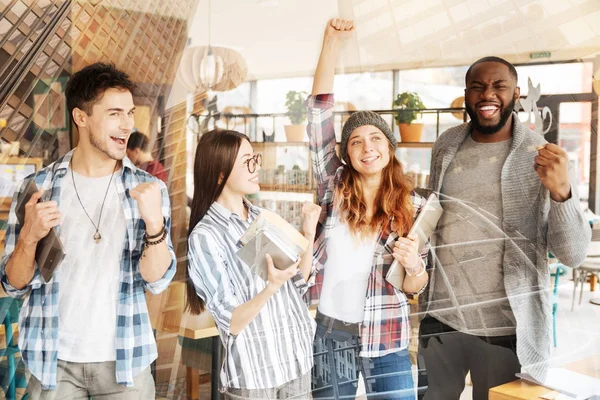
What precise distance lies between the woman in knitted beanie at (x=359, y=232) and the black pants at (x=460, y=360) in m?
0.07

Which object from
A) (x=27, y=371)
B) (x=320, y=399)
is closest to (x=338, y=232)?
(x=320, y=399)

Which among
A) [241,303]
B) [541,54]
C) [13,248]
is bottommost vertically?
[241,303]

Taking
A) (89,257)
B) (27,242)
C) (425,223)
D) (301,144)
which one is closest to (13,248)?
(27,242)

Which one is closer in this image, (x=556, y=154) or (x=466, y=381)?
(x=556, y=154)

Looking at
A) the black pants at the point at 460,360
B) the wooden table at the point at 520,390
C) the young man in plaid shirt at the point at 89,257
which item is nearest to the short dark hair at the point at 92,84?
the young man in plaid shirt at the point at 89,257

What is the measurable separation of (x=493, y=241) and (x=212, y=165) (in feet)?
2.00

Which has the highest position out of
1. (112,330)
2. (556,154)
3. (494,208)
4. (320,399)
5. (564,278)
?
(556,154)

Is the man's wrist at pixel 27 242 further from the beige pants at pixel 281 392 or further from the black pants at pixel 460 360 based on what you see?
the black pants at pixel 460 360

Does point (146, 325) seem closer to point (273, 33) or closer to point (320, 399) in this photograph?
point (320, 399)

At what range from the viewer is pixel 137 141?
1.42 m

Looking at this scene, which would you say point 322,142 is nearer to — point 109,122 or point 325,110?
point 325,110

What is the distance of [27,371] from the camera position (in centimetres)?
142

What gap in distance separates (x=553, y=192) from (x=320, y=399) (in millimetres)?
665

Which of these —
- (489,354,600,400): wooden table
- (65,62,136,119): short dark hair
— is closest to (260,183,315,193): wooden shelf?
(65,62,136,119): short dark hair
